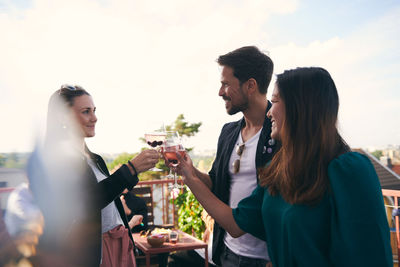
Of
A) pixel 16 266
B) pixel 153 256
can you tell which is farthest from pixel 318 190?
pixel 153 256

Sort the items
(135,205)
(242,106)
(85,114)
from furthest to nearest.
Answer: (135,205), (242,106), (85,114)

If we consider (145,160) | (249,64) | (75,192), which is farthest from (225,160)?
(75,192)

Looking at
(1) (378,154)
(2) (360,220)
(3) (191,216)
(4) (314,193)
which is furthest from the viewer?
(1) (378,154)

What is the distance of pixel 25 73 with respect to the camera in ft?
13.0

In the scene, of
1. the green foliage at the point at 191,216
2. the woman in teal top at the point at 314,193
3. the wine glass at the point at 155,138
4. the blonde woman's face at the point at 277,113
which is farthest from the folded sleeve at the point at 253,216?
the green foliage at the point at 191,216

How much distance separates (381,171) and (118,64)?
23.6 meters

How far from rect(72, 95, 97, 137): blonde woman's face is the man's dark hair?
884mm

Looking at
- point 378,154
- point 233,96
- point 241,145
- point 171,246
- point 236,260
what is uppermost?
point 233,96

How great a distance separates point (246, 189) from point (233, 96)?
61 centimetres

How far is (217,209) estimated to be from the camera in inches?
55.7

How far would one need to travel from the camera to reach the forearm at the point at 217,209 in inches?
54.4

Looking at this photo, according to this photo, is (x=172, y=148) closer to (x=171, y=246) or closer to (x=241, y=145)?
(x=241, y=145)

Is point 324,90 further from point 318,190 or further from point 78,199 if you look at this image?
point 78,199

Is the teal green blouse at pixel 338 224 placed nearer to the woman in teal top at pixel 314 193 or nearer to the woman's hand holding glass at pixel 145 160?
the woman in teal top at pixel 314 193
